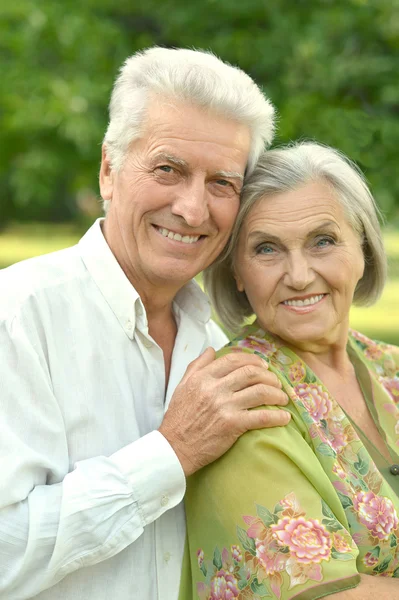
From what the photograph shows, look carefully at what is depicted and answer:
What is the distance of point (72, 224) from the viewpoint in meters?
22.6

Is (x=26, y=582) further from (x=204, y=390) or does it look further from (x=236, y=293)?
(x=236, y=293)

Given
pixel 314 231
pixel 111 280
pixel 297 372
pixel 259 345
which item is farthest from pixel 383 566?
pixel 111 280

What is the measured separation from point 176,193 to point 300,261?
1.33ft

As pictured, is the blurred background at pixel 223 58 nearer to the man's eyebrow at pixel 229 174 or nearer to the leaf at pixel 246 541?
the man's eyebrow at pixel 229 174

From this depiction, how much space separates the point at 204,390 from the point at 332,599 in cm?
60

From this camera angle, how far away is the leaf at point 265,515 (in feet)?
6.47

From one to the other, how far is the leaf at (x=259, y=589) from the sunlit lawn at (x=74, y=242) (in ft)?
3.22

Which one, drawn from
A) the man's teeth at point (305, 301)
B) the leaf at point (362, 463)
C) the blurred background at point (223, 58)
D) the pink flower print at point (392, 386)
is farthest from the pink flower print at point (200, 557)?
the blurred background at point (223, 58)

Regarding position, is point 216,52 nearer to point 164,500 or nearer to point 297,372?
point 297,372

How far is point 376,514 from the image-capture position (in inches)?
83.4

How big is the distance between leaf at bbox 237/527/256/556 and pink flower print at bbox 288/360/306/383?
1.61 ft

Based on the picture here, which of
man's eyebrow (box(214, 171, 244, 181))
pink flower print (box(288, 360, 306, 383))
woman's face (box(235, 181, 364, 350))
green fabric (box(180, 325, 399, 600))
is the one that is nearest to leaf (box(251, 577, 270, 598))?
green fabric (box(180, 325, 399, 600))

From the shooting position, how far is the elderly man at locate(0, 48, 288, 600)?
203cm

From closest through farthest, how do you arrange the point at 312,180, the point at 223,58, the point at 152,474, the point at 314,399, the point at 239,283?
the point at 152,474 < the point at 314,399 < the point at 312,180 < the point at 239,283 < the point at 223,58
